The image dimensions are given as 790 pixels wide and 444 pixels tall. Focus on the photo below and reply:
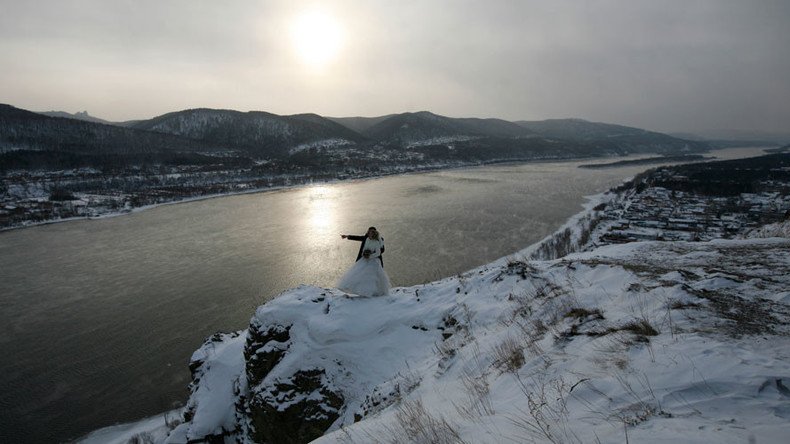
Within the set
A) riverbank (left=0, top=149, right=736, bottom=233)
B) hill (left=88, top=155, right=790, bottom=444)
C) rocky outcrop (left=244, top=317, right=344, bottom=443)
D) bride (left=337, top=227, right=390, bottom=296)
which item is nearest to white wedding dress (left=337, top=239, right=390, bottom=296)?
bride (left=337, top=227, right=390, bottom=296)

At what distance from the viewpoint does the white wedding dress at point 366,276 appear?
915 cm

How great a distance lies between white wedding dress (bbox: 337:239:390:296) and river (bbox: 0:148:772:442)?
12.7 m

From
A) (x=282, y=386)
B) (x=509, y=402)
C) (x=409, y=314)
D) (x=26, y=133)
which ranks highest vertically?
(x=26, y=133)

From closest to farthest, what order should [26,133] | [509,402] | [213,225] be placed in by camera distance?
[509,402], [213,225], [26,133]

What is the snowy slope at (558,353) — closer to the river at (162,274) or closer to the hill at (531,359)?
the hill at (531,359)

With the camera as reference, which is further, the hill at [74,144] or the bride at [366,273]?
the hill at [74,144]

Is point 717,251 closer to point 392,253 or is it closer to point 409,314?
point 409,314

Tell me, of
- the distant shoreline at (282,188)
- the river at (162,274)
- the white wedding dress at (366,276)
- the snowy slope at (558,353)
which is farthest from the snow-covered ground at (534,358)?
the distant shoreline at (282,188)

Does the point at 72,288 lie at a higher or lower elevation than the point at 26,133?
lower

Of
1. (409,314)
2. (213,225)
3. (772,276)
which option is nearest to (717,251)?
(772,276)

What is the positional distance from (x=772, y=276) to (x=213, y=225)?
55.8 m

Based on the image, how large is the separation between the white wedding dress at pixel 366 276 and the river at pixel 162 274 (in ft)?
41.6

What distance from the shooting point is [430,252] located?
117 ft

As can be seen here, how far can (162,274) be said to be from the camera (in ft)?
105
